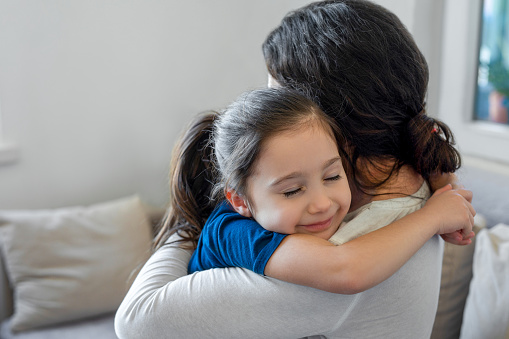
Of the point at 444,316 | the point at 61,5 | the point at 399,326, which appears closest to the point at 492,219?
the point at 444,316

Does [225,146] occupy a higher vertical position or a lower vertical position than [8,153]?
higher

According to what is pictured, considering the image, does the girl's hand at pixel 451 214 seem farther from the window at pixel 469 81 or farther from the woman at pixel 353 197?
the window at pixel 469 81

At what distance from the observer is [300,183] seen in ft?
2.93

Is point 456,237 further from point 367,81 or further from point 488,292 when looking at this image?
point 488,292

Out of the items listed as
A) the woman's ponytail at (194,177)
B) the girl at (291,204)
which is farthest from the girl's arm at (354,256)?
the woman's ponytail at (194,177)

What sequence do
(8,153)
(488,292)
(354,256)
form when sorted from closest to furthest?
(354,256) < (488,292) < (8,153)

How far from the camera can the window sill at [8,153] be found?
2.20 m

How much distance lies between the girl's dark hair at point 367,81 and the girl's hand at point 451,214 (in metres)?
0.06

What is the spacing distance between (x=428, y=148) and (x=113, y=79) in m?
1.79

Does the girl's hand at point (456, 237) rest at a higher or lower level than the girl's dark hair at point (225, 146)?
lower

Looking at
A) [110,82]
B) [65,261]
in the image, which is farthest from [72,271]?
[110,82]

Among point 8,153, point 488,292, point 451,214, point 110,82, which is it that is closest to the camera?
point 451,214

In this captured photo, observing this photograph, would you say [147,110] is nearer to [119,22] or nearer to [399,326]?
[119,22]

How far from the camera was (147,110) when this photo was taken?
2533 millimetres
